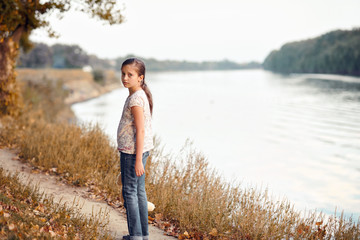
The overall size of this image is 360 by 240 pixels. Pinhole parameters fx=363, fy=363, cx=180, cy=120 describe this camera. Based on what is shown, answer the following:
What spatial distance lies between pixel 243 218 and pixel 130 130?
2.49 meters

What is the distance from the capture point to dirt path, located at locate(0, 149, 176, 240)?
5.37 meters

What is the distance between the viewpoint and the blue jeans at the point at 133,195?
13.5 ft

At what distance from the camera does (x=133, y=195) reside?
4.20 m

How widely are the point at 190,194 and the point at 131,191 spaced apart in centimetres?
276

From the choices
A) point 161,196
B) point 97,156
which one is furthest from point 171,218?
point 97,156

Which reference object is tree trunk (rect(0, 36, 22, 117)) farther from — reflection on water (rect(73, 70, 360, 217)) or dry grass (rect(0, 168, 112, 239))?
dry grass (rect(0, 168, 112, 239))

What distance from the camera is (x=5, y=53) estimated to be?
12.6 meters

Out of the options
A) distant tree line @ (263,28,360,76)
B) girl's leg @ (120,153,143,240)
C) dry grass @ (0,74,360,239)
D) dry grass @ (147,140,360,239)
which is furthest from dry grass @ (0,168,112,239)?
distant tree line @ (263,28,360,76)

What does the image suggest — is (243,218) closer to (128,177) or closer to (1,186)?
(128,177)

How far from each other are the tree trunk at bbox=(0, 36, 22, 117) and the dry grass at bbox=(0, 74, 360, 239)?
83.5 inches

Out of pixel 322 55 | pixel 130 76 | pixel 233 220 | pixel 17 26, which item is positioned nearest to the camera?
pixel 130 76

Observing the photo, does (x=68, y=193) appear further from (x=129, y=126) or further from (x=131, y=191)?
(x=129, y=126)

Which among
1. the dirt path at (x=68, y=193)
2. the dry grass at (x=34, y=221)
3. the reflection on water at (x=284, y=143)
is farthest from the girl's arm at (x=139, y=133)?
the dry grass at (x=34, y=221)

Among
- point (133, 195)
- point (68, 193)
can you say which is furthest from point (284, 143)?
point (133, 195)
